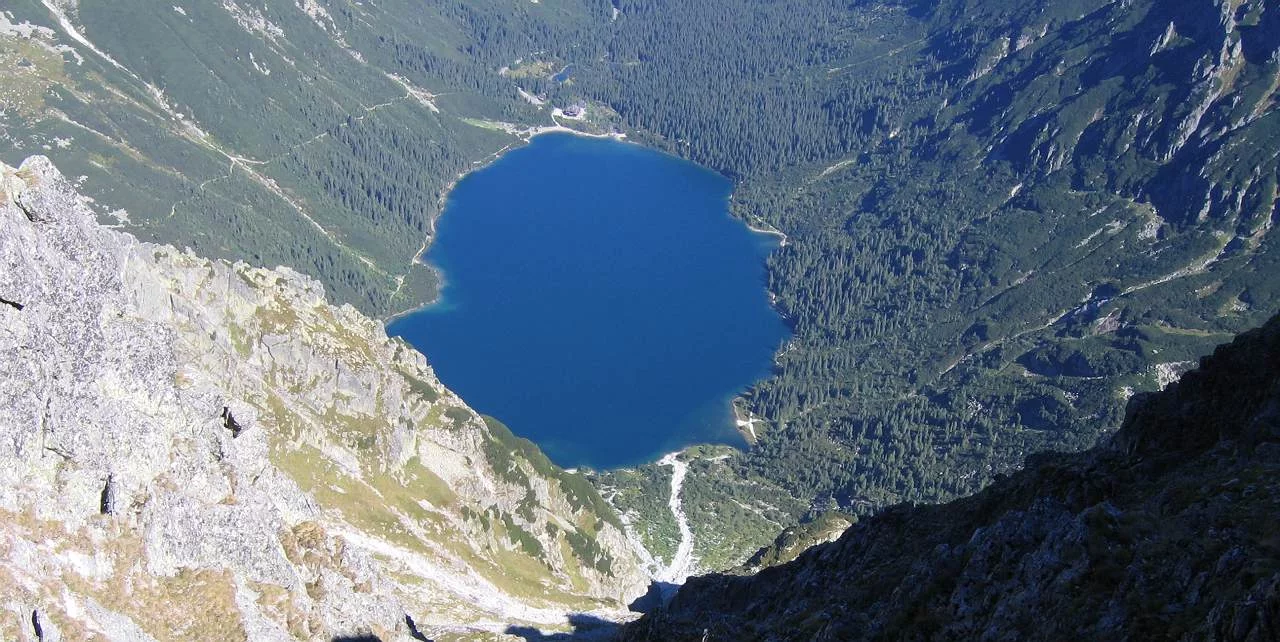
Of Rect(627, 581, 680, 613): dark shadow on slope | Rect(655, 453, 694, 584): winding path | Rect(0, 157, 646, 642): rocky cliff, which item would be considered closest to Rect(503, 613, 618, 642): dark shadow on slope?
Rect(0, 157, 646, 642): rocky cliff

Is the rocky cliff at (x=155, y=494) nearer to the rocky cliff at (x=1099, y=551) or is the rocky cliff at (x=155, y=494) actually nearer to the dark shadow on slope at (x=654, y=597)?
the rocky cliff at (x=1099, y=551)

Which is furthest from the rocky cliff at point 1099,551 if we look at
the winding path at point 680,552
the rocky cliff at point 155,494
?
the winding path at point 680,552

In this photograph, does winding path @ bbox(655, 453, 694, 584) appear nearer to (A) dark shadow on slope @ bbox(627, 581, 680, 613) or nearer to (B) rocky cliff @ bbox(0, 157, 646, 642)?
(A) dark shadow on slope @ bbox(627, 581, 680, 613)

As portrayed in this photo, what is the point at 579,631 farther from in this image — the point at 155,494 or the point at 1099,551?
the point at 1099,551

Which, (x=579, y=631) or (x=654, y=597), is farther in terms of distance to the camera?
(x=654, y=597)

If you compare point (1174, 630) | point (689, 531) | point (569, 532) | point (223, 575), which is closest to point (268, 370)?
point (569, 532)

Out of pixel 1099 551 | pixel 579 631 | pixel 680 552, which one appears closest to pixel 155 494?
pixel 1099 551

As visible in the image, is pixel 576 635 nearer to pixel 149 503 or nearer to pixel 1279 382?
pixel 149 503

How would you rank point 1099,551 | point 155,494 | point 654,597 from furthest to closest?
point 654,597 → point 155,494 → point 1099,551
